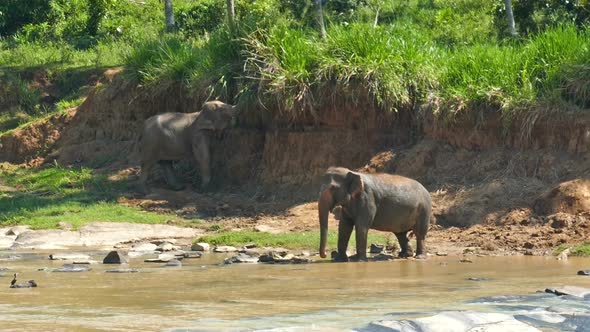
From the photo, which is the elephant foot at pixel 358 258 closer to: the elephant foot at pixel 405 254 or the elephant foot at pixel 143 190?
the elephant foot at pixel 405 254

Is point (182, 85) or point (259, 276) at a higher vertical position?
point (182, 85)

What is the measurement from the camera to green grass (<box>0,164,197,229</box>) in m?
17.8

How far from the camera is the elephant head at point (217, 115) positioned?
19.5 meters

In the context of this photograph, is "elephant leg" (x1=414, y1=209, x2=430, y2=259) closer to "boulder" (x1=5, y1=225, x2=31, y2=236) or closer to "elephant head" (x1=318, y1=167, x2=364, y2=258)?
"elephant head" (x1=318, y1=167, x2=364, y2=258)

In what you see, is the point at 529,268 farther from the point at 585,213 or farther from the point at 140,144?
the point at 140,144

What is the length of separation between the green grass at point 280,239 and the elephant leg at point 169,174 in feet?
14.7

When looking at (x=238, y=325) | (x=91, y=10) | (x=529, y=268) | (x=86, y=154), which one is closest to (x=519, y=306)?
(x=238, y=325)

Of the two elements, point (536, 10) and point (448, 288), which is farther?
point (536, 10)

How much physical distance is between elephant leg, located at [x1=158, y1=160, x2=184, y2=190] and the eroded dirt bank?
1.93ft

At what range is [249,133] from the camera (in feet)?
66.7

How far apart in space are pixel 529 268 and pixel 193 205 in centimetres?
795

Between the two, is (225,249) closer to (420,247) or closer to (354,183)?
(354,183)

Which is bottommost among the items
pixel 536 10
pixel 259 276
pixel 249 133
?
pixel 259 276

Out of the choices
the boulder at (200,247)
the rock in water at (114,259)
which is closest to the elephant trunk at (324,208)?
the boulder at (200,247)
